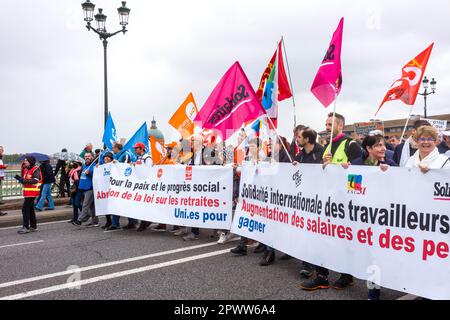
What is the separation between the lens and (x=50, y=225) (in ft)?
32.6

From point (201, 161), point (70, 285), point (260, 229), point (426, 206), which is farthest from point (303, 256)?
point (201, 161)

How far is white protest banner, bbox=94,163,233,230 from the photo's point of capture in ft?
23.2

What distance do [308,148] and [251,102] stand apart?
1.36 m

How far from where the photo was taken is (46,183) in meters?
11.9

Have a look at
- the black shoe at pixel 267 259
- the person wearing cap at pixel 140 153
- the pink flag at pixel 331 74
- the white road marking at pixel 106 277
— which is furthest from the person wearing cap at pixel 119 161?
the pink flag at pixel 331 74

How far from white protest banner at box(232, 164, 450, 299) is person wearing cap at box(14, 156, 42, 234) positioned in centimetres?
570

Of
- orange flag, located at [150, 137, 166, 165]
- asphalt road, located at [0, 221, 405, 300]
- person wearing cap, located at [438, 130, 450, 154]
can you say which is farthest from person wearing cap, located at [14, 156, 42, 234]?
person wearing cap, located at [438, 130, 450, 154]

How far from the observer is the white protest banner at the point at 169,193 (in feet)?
23.2

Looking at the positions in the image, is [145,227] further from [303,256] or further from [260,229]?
[303,256]

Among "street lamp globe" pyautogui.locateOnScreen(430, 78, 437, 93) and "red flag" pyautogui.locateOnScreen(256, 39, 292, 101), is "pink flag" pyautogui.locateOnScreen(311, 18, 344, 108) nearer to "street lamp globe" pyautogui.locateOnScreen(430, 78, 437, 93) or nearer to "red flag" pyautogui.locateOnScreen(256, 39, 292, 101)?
"red flag" pyautogui.locateOnScreen(256, 39, 292, 101)

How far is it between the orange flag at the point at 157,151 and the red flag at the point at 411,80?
4.94 meters

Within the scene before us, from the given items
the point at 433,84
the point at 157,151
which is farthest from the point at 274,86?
the point at 433,84

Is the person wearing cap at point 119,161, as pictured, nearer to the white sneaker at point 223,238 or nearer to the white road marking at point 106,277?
the white sneaker at point 223,238

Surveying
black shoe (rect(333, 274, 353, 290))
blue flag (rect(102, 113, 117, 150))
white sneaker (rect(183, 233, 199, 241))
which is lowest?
white sneaker (rect(183, 233, 199, 241))
